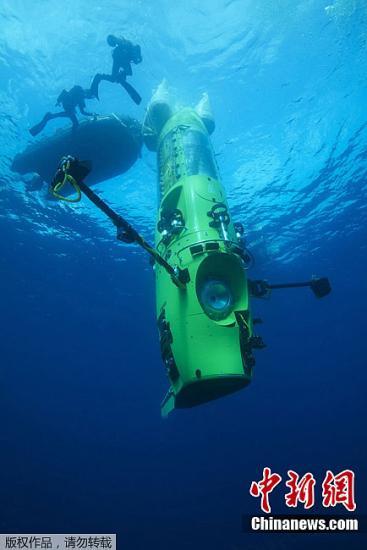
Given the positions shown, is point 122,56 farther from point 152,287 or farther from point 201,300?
point 152,287

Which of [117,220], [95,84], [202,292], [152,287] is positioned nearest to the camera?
[117,220]

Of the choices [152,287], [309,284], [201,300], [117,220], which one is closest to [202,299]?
[201,300]

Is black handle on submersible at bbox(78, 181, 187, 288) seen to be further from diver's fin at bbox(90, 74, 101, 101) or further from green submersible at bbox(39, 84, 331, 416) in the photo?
diver's fin at bbox(90, 74, 101, 101)

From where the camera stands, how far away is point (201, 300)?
5586mm

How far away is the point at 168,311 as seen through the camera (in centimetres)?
583

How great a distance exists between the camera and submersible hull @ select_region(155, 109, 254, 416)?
17.1ft

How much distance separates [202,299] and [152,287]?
2136 cm

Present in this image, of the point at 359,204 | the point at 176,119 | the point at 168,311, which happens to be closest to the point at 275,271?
the point at 359,204

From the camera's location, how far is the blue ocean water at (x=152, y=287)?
11570 millimetres

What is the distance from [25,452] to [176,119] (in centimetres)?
4711

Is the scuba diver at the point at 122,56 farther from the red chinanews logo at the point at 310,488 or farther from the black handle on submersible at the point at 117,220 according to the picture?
the red chinanews logo at the point at 310,488

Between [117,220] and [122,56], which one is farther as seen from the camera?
[122,56]

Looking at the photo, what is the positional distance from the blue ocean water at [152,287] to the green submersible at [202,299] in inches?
265

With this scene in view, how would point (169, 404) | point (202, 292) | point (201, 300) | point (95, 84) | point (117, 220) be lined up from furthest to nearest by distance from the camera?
point (95, 84)
point (169, 404)
point (202, 292)
point (201, 300)
point (117, 220)
